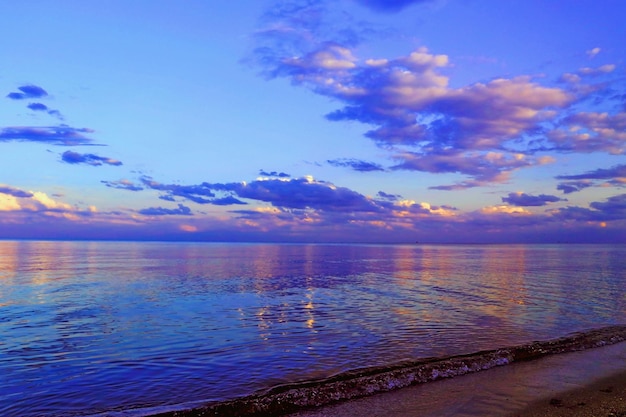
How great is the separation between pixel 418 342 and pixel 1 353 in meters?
18.5

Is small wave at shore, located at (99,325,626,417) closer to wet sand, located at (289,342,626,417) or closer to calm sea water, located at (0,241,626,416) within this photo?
wet sand, located at (289,342,626,417)

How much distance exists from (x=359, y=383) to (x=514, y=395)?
4782 mm

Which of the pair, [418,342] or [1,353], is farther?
[418,342]

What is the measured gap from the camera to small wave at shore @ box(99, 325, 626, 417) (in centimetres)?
1274

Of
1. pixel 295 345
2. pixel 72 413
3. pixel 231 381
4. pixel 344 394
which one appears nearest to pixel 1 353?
pixel 72 413

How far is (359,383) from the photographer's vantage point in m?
14.6

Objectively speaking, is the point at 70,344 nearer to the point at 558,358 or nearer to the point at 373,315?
the point at 373,315

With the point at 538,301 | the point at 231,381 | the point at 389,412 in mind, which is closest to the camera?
the point at 389,412

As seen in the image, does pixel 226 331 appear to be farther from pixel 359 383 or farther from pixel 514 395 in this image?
pixel 514 395

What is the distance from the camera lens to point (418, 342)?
21.0 m

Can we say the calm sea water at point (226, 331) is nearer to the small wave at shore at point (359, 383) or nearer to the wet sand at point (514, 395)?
the small wave at shore at point (359, 383)

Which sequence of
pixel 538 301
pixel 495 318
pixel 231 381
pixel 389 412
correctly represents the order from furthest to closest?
1. pixel 538 301
2. pixel 495 318
3. pixel 231 381
4. pixel 389 412

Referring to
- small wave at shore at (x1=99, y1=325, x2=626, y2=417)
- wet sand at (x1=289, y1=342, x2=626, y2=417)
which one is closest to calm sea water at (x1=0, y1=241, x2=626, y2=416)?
small wave at shore at (x1=99, y1=325, x2=626, y2=417)

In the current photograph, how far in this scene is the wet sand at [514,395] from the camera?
12.1 m
